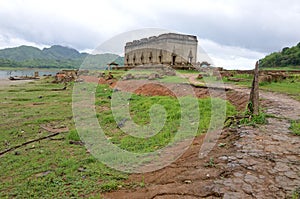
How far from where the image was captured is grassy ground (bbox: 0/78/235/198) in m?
4.73

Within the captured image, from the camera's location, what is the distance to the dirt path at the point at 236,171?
11.7ft

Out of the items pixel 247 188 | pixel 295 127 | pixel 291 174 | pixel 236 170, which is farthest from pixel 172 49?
pixel 247 188

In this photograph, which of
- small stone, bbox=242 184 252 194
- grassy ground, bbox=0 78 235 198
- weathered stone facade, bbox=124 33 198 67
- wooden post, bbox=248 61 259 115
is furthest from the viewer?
weathered stone facade, bbox=124 33 198 67

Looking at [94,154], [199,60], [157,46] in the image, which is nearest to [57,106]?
[94,154]

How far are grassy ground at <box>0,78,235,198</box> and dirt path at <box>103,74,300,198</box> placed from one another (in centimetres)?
83

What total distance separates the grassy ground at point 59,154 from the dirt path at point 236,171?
826 mm

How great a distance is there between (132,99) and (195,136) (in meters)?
7.96

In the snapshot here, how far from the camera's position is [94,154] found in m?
6.59

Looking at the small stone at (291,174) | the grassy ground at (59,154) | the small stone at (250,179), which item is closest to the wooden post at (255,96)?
the grassy ground at (59,154)

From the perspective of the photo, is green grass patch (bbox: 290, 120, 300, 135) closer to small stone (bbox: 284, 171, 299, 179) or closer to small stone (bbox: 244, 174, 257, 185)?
small stone (bbox: 284, 171, 299, 179)

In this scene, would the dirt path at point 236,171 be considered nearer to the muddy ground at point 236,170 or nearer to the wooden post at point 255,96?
the muddy ground at point 236,170

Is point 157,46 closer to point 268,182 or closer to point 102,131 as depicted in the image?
point 102,131

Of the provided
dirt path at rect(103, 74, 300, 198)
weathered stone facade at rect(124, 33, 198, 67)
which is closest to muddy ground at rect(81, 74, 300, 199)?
dirt path at rect(103, 74, 300, 198)

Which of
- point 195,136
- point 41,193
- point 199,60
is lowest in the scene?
point 41,193
